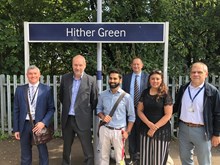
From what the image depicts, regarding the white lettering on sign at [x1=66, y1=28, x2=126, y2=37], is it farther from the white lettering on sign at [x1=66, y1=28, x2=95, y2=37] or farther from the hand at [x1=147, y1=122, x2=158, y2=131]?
the hand at [x1=147, y1=122, x2=158, y2=131]

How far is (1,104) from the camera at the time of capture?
6.39 metres

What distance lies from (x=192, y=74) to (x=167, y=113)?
1.84ft

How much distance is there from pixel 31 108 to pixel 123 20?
3.63 metres

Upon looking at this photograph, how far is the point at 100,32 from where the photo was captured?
4258 millimetres

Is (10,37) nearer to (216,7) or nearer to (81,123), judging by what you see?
(81,123)

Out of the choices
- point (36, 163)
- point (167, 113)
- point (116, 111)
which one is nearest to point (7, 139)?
point (36, 163)

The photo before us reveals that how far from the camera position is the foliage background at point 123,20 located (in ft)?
21.6

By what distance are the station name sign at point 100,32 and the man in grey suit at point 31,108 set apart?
2.35ft

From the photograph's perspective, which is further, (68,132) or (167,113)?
(68,132)

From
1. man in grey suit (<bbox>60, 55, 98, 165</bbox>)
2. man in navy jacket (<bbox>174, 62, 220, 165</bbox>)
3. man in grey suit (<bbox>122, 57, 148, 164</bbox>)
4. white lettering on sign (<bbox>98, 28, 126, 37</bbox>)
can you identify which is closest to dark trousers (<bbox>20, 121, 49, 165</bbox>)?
man in grey suit (<bbox>60, 55, 98, 165</bbox>)

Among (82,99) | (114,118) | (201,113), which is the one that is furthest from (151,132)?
(82,99)

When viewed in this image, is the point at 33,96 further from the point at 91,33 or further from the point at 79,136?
the point at 91,33

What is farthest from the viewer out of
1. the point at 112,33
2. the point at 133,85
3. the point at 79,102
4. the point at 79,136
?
the point at 133,85

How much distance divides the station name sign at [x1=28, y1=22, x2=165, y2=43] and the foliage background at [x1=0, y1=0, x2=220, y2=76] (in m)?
2.15
